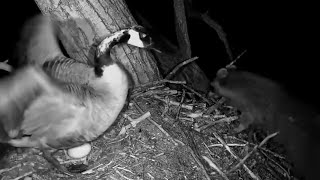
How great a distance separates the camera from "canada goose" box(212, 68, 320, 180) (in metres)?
1.75

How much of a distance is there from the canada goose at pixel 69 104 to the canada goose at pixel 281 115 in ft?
1.81

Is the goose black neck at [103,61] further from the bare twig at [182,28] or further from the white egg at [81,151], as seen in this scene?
the bare twig at [182,28]

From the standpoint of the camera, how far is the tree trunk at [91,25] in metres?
2.36

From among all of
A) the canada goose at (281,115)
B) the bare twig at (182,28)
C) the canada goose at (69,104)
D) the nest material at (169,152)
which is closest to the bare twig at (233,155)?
the nest material at (169,152)

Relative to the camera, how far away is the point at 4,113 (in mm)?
1853

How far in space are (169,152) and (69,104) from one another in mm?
586

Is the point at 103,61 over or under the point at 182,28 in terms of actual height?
over

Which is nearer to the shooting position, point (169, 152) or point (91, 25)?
point (169, 152)

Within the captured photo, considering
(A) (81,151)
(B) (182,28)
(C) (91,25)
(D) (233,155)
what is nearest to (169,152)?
(D) (233,155)

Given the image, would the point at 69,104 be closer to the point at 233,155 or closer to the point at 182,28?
the point at 233,155

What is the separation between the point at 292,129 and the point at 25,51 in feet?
5.25

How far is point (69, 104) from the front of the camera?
2029mm

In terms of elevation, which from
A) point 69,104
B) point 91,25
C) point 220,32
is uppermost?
point 91,25

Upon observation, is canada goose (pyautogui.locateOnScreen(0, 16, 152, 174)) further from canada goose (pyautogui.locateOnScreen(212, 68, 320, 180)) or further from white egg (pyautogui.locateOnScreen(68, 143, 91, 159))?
canada goose (pyautogui.locateOnScreen(212, 68, 320, 180))
